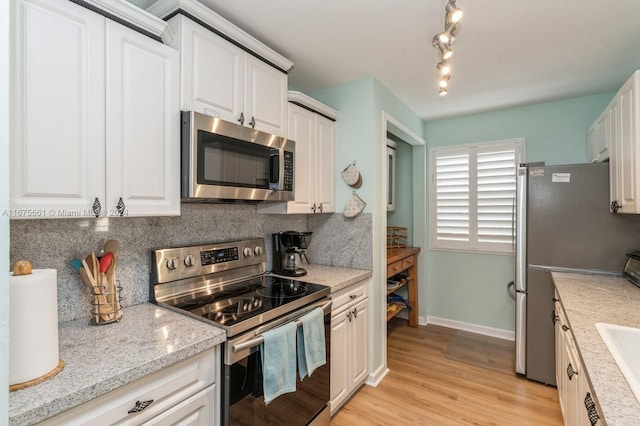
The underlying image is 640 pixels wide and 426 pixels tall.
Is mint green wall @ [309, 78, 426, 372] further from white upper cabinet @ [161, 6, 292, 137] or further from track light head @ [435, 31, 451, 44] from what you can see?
track light head @ [435, 31, 451, 44]

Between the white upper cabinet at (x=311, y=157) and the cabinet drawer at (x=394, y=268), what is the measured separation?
2.86 ft

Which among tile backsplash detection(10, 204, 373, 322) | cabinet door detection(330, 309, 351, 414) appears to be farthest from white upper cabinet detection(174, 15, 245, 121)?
cabinet door detection(330, 309, 351, 414)

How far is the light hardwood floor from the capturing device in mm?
2074

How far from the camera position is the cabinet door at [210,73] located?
149 centimetres

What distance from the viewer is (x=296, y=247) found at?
88.3 inches

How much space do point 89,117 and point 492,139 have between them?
11.6 ft

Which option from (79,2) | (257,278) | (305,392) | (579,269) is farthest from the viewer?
(579,269)

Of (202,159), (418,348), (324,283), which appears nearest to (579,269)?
(418,348)

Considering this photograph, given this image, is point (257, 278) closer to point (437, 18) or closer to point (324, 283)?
point (324, 283)

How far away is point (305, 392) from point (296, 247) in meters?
0.92

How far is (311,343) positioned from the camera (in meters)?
1.67

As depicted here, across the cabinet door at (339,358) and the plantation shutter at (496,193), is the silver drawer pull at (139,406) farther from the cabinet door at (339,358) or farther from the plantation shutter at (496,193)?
the plantation shutter at (496,193)

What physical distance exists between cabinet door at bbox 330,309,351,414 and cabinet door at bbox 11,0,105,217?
1.52 m

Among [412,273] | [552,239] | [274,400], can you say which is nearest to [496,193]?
[552,239]
